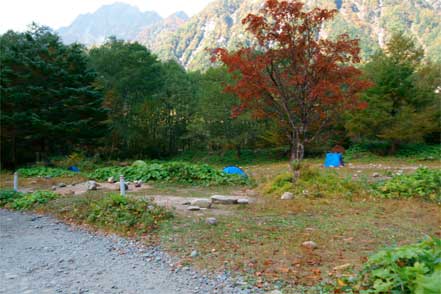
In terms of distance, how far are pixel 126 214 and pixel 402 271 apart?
4245mm

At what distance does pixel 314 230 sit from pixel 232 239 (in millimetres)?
1193

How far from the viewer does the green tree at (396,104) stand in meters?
18.1

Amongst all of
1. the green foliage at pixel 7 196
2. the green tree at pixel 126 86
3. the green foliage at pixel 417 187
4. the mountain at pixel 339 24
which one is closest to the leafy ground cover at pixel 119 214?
the green foliage at pixel 7 196

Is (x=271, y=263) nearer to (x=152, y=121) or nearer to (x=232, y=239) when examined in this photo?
(x=232, y=239)

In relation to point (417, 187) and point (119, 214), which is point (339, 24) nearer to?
point (417, 187)

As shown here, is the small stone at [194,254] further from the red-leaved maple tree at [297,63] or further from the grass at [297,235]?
the red-leaved maple tree at [297,63]

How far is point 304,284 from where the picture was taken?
2986mm

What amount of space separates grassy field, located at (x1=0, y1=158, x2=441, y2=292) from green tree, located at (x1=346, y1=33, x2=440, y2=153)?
12.6 metres

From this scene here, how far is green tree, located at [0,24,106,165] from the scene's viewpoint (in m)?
15.2

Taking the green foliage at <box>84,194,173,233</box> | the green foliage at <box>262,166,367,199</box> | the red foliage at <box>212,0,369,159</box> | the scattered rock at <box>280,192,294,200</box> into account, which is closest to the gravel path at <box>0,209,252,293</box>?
the green foliage at <box>84,194,173,233</box>

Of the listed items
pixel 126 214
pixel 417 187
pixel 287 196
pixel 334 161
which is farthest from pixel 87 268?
pixel 334 161

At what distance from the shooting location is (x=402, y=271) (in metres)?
2.30

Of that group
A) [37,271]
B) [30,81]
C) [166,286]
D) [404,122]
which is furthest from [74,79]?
[404,122]

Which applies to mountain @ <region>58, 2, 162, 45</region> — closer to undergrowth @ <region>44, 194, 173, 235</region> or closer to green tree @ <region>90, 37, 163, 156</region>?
green tree @ <region>90, 37, 163, 156</region>
